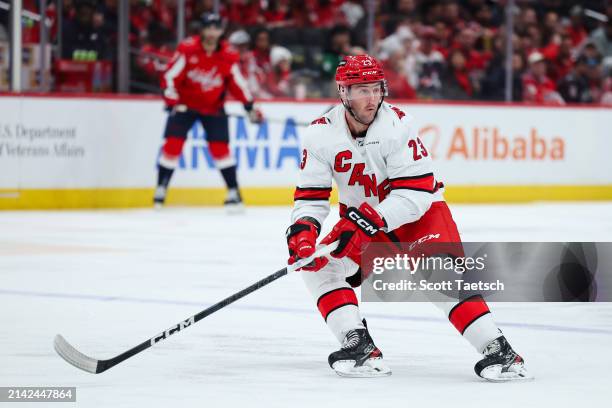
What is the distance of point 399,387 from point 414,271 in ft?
1.55

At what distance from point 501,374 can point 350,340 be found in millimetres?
481

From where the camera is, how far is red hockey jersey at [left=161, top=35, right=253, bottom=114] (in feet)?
34.7

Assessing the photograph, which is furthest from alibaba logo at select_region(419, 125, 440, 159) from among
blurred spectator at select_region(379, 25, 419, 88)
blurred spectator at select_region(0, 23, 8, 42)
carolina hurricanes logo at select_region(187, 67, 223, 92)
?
blurred spectator at select_region(0, 23, 8, 42)

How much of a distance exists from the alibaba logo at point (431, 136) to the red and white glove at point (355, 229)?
26.5ft

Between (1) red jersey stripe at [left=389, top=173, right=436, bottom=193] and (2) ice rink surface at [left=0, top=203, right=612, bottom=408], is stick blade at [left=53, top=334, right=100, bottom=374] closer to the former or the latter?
(2) ice rink surface at [left=0, top=203, right=612, bottom=408]

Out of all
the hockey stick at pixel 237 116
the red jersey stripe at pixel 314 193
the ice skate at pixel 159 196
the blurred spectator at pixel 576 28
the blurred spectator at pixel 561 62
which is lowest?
the ice skate at pixel 159 196

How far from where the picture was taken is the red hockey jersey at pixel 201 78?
10586 mm

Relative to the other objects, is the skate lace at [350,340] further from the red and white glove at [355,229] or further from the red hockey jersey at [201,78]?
the red hockey jersey at [201,78]

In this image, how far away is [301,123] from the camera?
458 inches

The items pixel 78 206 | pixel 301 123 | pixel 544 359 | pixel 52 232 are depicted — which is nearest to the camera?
pixel 544 359

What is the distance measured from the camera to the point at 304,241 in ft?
12.6

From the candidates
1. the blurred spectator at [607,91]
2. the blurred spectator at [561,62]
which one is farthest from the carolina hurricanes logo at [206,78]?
the blurred spectator at [607,91]

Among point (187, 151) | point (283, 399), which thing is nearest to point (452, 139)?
point (187, 151)

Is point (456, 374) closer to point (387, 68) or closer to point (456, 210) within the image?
point (456, 210)
